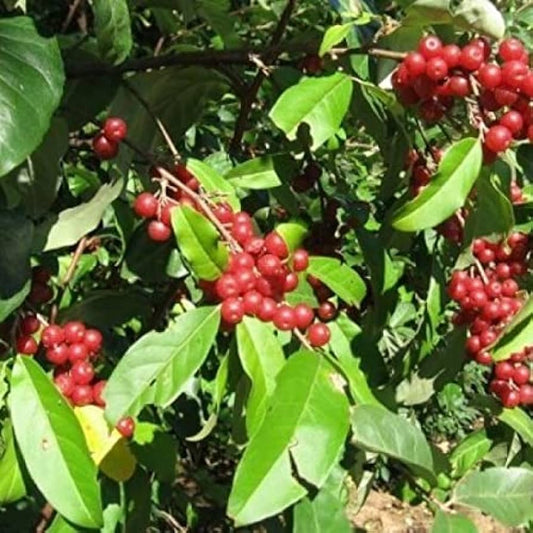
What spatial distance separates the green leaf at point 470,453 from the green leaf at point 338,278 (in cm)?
41

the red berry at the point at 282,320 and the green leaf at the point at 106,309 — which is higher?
the red berry at the point at 282,320

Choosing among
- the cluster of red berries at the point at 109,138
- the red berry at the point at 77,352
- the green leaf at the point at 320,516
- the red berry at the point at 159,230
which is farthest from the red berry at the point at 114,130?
the green leaf at the point at 320,516

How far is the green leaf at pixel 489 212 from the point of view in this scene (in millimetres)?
1077

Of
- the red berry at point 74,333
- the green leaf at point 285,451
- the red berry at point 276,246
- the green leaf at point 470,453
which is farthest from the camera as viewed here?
the green leaf at point 470,453

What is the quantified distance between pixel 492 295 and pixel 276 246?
0.32 m

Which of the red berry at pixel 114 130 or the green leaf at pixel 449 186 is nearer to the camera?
the green leaf at pixel 449 186

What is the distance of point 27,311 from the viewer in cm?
117

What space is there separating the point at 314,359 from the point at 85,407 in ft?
0.86

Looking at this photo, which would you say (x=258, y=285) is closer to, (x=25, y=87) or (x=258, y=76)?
(x=25, y=87)

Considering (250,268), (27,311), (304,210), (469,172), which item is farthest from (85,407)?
(304,210)

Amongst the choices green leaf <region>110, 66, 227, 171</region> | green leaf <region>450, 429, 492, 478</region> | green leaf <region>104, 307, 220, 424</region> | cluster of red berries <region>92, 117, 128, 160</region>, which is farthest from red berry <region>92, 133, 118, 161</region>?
green leaf <region>450, 429, 492, 478</region>

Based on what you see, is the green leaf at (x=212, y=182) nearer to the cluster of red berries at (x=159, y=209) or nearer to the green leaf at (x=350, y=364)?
the cluster of red berries at (x=159, y=209)

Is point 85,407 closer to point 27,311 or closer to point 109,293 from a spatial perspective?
point 27,311

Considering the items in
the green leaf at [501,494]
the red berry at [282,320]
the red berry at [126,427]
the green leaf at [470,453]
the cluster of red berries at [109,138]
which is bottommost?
the green leaf at [470,453]
